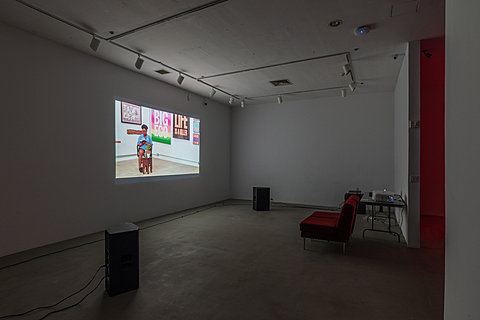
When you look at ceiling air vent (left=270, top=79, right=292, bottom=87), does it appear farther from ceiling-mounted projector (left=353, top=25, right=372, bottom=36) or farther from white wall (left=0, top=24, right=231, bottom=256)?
white wall (left=0, top=24, right=231, bottom=256)

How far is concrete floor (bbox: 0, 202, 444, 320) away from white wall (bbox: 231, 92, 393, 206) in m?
3.01

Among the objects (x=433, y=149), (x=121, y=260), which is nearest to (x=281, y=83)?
(x=433, y=149)

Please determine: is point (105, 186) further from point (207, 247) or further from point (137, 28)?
point (137, 28)

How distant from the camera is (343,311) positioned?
92.5 inches

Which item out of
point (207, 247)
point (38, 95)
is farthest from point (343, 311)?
point (38, 95)

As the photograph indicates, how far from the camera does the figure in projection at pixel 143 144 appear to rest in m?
5.68

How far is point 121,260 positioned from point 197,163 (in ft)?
16.1

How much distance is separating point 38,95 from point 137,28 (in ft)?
6.25

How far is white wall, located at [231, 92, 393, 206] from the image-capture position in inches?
280

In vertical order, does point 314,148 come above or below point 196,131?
A: below

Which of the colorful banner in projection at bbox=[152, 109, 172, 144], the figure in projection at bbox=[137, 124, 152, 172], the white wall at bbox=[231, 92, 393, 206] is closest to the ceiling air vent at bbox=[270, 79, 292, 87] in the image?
the white wall at bbox=[231, 92, 393, 206]

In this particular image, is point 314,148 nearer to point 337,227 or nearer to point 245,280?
point 337,227

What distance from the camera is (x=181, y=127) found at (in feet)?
22.5
